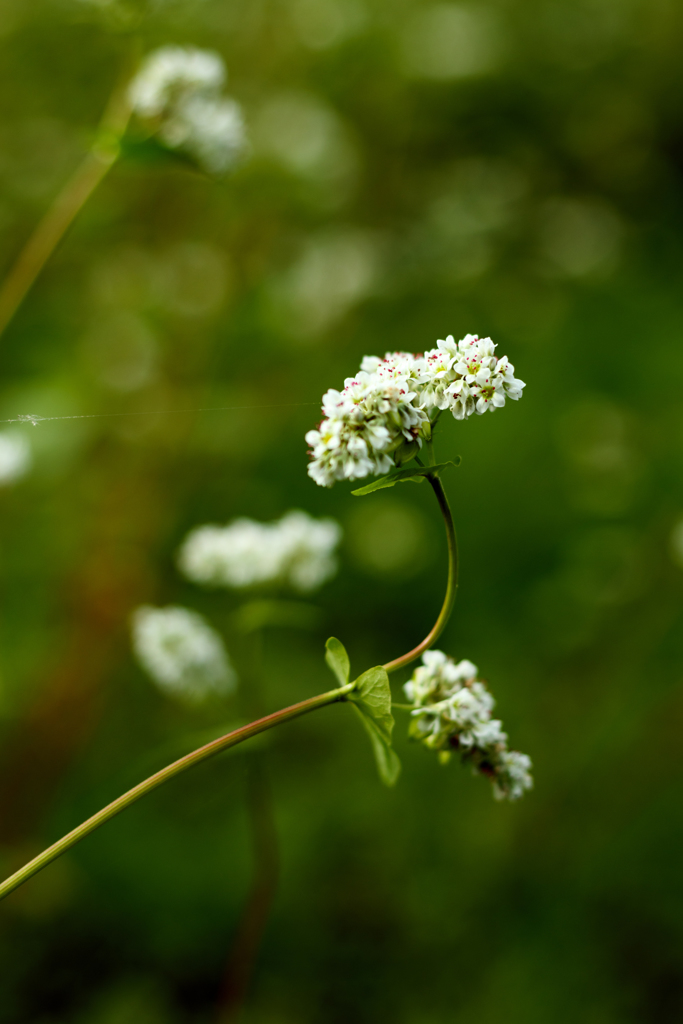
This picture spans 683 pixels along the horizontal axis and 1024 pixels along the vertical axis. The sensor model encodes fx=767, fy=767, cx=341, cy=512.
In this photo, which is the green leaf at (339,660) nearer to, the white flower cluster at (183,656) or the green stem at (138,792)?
the green stem at (138,792)

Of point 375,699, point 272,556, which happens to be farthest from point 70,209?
point 375,699

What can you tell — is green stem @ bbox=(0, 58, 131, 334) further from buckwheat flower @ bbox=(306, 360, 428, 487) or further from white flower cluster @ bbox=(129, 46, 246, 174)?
buckwheat flower @ bbox=(306, 360, 428, 487)

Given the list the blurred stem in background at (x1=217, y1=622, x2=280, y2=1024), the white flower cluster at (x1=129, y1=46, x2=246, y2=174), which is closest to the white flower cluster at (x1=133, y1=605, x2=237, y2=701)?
the blurred stem in background at (x1=217, y1=622, x2=280, y2=1024)

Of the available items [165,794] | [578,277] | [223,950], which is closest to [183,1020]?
[223,950]

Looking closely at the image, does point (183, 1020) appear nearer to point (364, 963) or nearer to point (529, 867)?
point (364, 963)

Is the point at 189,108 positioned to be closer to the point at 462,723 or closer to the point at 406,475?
the point at 406,475

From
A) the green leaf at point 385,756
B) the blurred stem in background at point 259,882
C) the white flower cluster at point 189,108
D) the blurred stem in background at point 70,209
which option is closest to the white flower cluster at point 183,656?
the blurred stem in background at point 259,882
